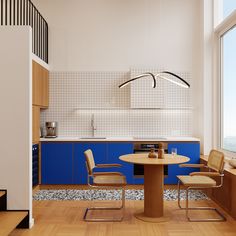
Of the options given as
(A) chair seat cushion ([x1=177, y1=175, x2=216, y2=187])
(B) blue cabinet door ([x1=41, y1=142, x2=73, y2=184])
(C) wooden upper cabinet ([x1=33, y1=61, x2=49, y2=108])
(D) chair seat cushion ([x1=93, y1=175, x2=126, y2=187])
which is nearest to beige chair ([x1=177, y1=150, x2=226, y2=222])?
(A) chair seat cushion ([x1=177, y1=175, x2=216, y2=187])

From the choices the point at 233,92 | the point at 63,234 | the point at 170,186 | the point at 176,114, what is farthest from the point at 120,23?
the point at 63,234

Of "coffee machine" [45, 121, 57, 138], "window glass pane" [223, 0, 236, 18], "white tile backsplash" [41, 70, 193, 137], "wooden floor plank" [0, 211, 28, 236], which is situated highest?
"window glass pane" [223, 0, 236, 18]

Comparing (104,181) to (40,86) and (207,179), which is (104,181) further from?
(40,86)

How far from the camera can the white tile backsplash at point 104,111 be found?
21.0 ft

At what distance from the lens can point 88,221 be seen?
4098mm

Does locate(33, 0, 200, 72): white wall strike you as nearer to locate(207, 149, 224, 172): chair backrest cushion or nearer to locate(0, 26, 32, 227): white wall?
locate(207, 149, 224, 172): chair backrest cushion

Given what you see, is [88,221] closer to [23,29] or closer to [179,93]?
[23,29]

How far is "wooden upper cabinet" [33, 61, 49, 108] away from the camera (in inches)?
210

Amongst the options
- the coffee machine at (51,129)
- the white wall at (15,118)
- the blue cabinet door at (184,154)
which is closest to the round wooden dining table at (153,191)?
the white wall at (15,118)

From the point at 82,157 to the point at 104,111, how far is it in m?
1.10

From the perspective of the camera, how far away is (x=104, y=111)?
6.43m

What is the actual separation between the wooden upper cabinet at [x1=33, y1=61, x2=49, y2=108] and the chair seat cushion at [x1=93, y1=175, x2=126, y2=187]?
1793 millimetres

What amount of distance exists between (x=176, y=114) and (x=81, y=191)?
2348mm

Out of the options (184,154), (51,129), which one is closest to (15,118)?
(51,129)
